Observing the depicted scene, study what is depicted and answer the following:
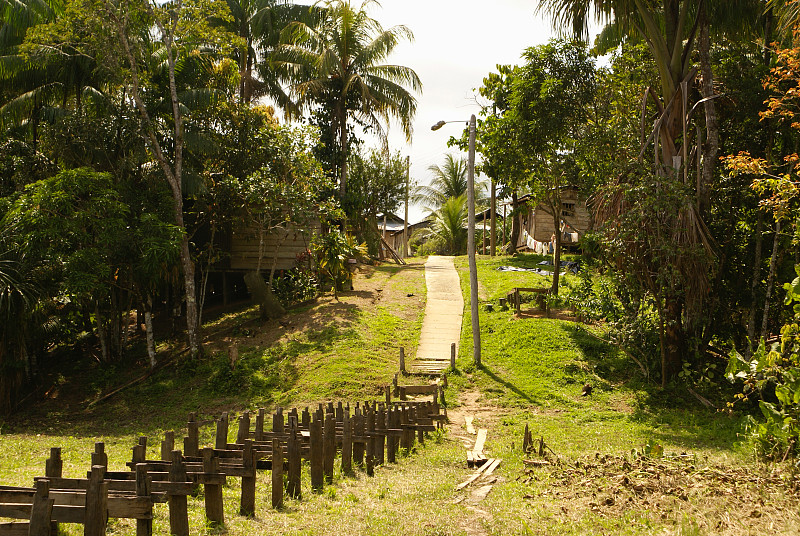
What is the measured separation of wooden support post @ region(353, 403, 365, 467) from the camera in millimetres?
8617

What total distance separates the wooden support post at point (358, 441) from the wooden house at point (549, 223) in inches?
885

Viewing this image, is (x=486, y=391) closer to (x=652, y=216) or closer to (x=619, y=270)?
(x=619, y=270)

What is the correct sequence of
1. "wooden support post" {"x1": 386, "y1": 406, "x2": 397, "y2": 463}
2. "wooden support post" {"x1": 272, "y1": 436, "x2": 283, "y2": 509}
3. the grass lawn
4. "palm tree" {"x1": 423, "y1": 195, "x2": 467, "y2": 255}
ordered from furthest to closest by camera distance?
"palm tree" {"x1": 423, "y1": 195, "x2": 467, "y2": 255}, "wooden support post" {"x1": 386, "y1": 406, "x2": 397, "y2": 463}, the grass lawn, "wooden support post" {"x1": 272, "y1": 436, "x2": 283, "y2": 509}

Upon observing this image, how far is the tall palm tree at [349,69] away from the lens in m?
26.2

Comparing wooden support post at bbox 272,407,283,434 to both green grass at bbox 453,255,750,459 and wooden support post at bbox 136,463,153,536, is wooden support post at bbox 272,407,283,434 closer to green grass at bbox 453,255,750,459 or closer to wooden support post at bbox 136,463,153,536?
wooden support post at bbox 136,463,153,536

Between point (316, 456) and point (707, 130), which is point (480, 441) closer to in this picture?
point (316, 456)

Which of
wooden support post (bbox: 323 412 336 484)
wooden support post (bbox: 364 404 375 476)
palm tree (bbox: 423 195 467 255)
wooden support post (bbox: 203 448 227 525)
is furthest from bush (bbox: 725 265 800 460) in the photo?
palm tree (bbox: 423 195 467 255)

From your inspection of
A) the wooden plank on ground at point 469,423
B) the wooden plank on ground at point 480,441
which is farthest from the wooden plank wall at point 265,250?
the wooden plank on ground at point 480,441

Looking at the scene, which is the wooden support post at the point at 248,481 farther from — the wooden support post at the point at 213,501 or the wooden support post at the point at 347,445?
the wooden support post at the point at 347,445

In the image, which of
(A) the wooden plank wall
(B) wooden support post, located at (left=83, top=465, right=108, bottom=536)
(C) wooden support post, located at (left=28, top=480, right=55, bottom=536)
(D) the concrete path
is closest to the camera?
(C) wooden support post, located at (left=28, top=480, right=55, bottom=536)

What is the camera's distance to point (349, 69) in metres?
27.5

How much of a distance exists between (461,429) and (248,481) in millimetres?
7325

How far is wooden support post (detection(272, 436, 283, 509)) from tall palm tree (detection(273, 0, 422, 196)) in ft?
70.1

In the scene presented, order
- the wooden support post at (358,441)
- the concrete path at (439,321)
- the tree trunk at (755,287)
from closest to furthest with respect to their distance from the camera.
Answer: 1. the wooden support post at (358,441)
2. the tree trunk at (755,287)
3. the concrete path at (439,321)
